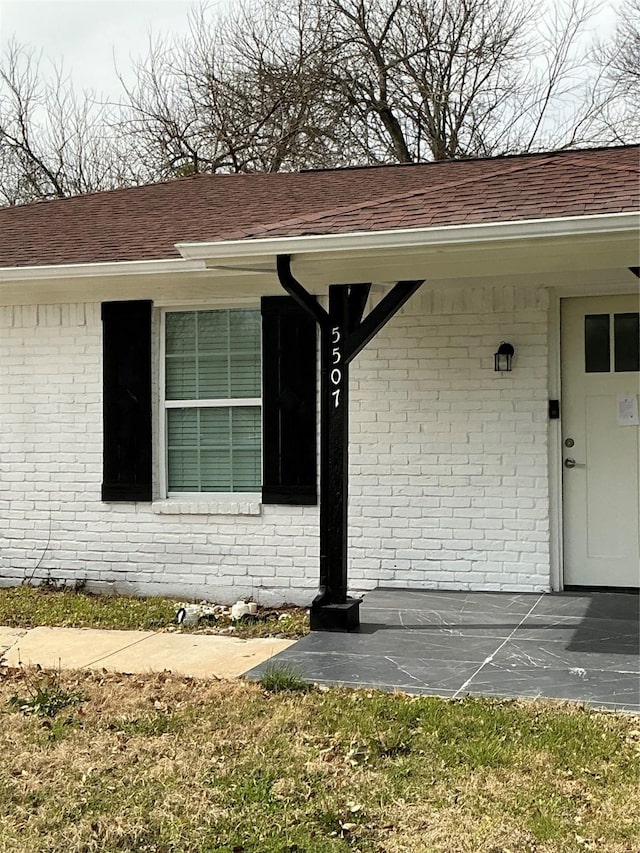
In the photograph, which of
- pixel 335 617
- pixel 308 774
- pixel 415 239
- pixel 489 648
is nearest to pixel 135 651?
pixel 335 617

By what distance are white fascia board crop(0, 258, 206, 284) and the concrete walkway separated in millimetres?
2762

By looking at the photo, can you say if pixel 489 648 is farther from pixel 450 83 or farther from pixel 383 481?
pixel 450 83

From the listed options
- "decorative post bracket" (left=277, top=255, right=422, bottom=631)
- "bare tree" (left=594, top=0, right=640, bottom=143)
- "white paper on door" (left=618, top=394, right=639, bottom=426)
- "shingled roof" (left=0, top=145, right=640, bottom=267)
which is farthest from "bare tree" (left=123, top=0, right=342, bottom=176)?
"decorative post bracket" (left=277, top=255, right=422, bottom=631)

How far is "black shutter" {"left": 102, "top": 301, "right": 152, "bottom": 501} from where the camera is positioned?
8656 millimetres

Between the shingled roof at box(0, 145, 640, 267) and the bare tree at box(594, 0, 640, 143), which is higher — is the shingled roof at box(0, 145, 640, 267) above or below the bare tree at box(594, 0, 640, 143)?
below

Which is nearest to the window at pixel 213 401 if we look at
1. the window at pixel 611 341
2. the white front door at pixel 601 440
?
the white front door at pixel 601 440

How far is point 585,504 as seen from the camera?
7953 millimetres

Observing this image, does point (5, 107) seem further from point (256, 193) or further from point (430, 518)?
point (430, 518)

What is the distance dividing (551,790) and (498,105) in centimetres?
1725

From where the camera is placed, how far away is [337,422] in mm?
6910

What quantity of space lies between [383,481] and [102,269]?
276 cm

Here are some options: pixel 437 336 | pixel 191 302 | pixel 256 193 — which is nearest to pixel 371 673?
pixel 437 336

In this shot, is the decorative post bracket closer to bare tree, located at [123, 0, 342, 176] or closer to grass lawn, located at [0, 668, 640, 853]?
grass lawn, located at [0, 668, 640, 853]

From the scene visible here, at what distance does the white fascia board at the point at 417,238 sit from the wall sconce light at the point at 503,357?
6.04ft
